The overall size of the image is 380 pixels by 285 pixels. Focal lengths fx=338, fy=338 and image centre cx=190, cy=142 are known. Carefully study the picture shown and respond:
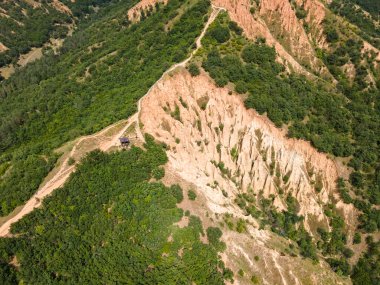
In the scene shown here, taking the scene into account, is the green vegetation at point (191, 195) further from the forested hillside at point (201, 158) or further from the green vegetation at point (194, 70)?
the green vegetation at point (194, 70)

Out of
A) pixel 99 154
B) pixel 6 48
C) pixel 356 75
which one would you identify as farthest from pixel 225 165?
pixel 6 48

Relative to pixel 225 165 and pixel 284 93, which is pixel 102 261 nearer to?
pixel 225 165

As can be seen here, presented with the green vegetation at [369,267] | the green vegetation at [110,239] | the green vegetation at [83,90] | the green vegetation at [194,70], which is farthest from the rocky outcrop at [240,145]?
the green vegetation at [110,239]

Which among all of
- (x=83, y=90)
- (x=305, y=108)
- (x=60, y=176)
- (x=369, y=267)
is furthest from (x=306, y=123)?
(x=83, y=90)

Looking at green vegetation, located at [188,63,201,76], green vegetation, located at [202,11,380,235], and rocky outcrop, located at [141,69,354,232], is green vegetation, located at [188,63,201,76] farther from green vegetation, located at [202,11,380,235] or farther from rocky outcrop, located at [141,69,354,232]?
green vegetation, located at [202,11,380,235]

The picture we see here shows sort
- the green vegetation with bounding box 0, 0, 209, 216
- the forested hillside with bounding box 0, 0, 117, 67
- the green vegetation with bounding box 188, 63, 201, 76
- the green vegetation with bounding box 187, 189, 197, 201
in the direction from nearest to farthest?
the green vegetation with bounding box 187, 189, 197, 201 → the green vegetation with bounding box 0, 0, 209, 216 → the green vegetation with bounding box 188, 63, 201, 76 → the forested hillside with bounding box 0, 0, 117, 67

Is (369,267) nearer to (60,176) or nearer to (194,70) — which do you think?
(194,70)

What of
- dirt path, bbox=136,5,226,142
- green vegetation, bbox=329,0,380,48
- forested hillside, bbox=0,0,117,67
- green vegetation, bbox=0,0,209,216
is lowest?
forested hillside, bbox=0,0,117,67

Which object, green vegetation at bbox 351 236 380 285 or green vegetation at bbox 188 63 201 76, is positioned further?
green vegetation at bbox 188 63 201 76

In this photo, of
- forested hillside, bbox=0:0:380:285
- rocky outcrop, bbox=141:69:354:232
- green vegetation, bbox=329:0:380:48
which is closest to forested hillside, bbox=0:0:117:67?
forested hillside, bbox=0:0:380:285
